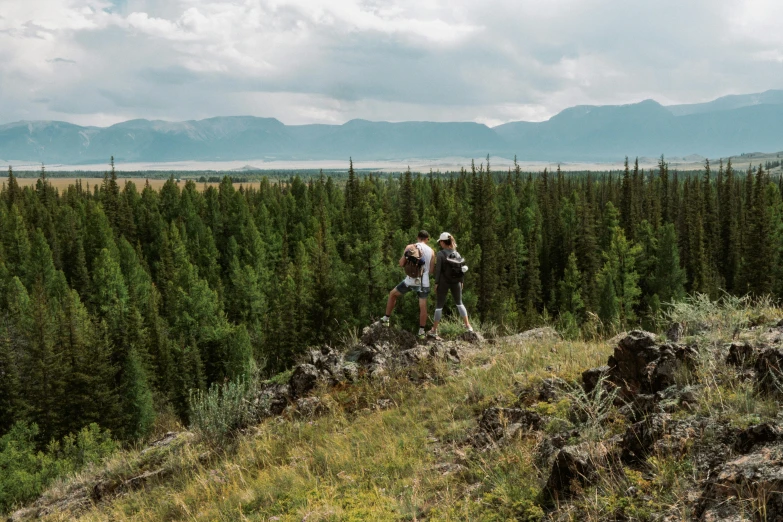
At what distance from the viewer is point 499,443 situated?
25.8 ft

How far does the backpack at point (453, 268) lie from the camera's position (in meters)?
14.8

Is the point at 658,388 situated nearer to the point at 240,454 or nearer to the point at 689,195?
the point at 240,454

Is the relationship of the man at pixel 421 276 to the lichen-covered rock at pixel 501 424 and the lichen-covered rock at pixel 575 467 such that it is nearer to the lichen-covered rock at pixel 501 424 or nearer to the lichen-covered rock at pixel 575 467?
the lichen-covered rock at pixel 501 424

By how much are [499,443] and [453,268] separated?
24.0ft

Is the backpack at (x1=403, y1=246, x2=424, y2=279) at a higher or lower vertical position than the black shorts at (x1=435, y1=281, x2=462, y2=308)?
higher

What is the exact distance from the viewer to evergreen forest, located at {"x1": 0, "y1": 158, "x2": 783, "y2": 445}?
58875mm

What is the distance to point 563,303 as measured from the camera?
75.1m

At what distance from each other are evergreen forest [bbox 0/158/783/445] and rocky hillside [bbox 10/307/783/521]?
58.9 ft

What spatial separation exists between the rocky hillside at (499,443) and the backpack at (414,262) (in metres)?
2.33

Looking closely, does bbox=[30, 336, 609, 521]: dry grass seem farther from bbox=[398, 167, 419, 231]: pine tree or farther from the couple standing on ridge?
bbox=[398, 167, 419, 231]: pine tree

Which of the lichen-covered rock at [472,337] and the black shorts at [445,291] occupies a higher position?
the black shorts at [445,291]

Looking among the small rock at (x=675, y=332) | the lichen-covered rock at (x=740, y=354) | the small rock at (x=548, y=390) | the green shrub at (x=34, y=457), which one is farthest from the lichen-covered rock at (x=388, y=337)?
Result: the green shrub at (x=34, y=457)

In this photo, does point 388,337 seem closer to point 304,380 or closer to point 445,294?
point 445,294

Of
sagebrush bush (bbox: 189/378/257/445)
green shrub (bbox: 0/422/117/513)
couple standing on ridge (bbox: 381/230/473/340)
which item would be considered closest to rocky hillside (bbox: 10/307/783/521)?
sagebrush bush (bbox: 189/378/257/445)
